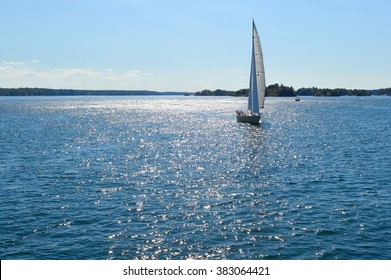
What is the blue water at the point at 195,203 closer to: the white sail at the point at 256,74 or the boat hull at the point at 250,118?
Answer: the boat hull at the point at 250,118

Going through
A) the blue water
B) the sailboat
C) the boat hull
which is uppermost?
the sailboat

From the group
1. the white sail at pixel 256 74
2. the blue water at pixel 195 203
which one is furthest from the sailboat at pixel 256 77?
the blue water at pixel 195 203

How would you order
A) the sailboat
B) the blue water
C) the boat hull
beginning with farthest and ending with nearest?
the boat hull, the sailboat, the blue water

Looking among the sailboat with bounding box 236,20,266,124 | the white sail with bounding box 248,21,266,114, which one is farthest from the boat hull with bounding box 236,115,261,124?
the white sail with bounding box 248,21,266,114

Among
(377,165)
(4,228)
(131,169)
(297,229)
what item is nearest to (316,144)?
(377,165)

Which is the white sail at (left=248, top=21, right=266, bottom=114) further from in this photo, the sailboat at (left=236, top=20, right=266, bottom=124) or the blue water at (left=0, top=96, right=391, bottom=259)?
the blue water at (left=0, top=96, right=391, bottom=259)

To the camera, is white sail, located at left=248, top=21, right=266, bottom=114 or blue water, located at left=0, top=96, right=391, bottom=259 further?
white sail, located at left=248, top=21, right=266, bottom=114

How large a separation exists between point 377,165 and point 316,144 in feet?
69.9

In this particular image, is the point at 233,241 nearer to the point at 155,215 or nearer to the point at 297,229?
the point at 297,229

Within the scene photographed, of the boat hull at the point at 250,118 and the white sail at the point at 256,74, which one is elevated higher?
the white sail at the point at 256,74

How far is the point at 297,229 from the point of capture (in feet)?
96.7

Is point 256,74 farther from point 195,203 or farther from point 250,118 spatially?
point 195,203

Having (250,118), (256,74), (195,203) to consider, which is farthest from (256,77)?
(195,203)

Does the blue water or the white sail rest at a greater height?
the white sail
